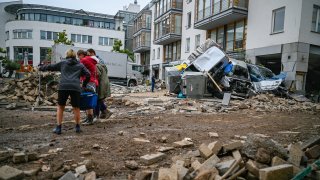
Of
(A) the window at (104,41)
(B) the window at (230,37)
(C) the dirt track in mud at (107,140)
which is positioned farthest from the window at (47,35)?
(C) the dirt track in mud at (107,140)

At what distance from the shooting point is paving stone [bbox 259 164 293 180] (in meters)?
2.35

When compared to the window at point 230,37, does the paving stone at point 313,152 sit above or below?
below

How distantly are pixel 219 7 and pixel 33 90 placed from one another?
16225 mm

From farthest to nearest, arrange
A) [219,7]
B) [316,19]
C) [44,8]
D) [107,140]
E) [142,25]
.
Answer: [44,8] < [142,25] < [219,7] < [316,19] < [107,140]

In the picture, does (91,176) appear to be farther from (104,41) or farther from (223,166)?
(104,41)

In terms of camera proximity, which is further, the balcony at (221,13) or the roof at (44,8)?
the roof at (44,8)

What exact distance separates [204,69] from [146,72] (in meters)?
25.9

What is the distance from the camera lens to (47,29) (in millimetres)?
43125

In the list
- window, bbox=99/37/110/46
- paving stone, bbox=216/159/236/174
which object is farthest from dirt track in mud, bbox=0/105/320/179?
window, bbox=99/37/110/46

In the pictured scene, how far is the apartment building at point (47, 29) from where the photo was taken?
140ft

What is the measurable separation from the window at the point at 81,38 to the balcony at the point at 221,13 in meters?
28.4

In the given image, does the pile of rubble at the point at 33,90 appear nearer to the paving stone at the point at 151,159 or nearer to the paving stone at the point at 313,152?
the paving stone at the point at 151,159

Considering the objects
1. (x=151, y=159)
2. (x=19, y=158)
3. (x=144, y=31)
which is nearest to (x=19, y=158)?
(x=19, y=158)

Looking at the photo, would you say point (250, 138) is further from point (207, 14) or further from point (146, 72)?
point (146, 72)
